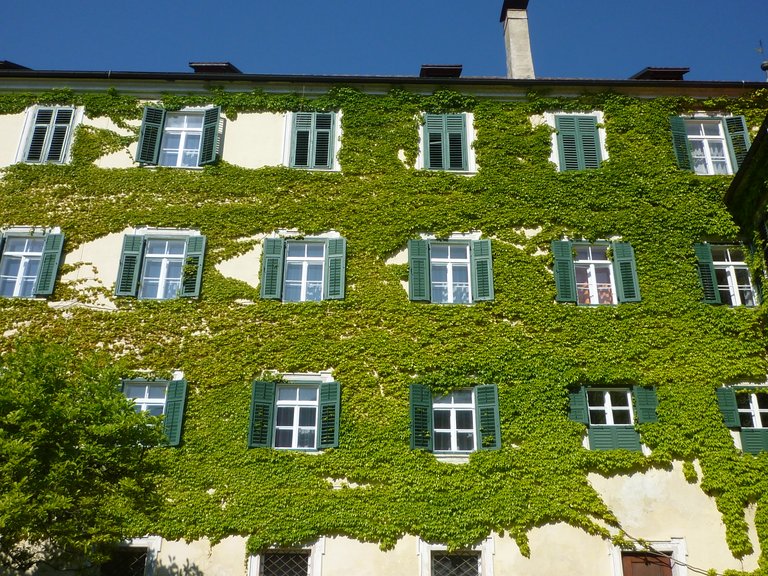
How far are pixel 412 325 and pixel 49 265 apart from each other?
8.54 meters

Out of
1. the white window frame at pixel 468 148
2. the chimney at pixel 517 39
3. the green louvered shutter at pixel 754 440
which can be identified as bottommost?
the green louvered shutter at pixel 754 440

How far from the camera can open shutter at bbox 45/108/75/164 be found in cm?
1989

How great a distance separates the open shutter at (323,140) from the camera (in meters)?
19.8

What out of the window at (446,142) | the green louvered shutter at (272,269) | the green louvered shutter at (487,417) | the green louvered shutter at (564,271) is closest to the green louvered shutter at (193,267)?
the green louvered shutter at (272,269)

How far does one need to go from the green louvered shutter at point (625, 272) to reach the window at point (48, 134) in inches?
542

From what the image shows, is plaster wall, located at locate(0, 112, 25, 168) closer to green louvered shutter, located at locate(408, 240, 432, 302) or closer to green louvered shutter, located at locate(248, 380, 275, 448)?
green louvered shutter, located at locate(248, 380, 275, 448)

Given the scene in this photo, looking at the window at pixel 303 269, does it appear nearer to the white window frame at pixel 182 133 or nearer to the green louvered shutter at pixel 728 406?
the white window frame at pixel 182 133

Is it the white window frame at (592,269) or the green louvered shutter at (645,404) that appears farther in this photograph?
the white window frame at (592,269)

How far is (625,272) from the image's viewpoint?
18.4 metres

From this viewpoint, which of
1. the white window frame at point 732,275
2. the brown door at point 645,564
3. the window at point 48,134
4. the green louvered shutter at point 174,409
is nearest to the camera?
the brown door at point 645,564

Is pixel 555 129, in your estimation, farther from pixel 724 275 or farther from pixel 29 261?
pixel 29 261

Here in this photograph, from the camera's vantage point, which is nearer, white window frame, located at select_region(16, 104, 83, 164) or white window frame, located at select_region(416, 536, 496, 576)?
white window frame, located at select_region(416, 536, 496, 576)

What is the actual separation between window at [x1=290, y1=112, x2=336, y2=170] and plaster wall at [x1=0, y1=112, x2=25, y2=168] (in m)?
7.03

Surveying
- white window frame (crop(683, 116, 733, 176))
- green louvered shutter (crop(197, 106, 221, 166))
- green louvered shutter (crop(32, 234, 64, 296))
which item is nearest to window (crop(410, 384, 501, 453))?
green louvered shutter (crop(197, 106, 221, 166))
